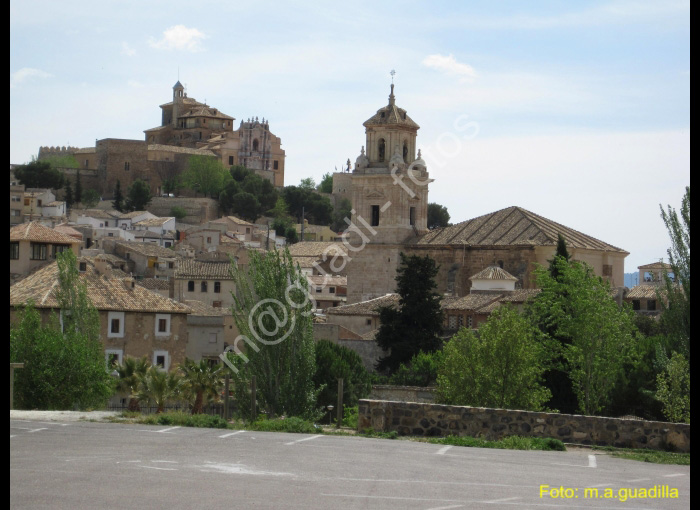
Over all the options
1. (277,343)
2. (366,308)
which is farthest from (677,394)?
(366,308)

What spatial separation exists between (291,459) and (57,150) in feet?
456

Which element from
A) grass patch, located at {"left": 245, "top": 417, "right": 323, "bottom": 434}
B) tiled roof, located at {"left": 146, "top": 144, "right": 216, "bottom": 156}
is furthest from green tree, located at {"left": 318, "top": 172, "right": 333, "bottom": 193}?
grass patch, located at {"left": 245, "top": 417, "right": 323, "bottom": 434}

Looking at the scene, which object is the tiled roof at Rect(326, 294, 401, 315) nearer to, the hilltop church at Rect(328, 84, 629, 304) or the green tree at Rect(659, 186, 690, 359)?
the hilltop church at Rect(328, 84, 629, 304)

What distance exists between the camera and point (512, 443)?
15898 millimetres

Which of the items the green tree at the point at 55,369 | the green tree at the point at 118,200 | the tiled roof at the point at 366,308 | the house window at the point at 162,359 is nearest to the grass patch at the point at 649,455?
the green tree at the point at 55,369

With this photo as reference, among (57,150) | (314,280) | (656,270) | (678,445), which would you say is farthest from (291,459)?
(57,150)

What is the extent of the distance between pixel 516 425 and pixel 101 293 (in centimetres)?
2594

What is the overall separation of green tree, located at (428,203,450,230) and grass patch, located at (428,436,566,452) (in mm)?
98422

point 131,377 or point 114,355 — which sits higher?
point 114,355

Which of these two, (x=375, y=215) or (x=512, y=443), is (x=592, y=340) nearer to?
(x=512, y=443)

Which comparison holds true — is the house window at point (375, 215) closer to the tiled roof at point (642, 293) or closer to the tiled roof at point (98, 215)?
the tiled roof at point (642, 293)

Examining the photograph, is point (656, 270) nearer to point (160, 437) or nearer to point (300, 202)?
point (300, 202)

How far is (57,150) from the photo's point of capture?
147 metres
